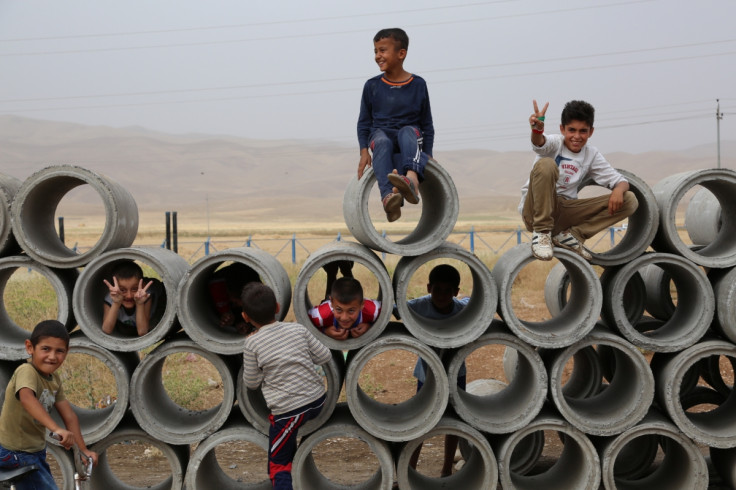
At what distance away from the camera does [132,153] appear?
153 metres

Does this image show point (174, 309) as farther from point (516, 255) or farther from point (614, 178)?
point (614, 178)

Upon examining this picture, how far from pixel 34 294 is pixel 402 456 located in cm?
1138

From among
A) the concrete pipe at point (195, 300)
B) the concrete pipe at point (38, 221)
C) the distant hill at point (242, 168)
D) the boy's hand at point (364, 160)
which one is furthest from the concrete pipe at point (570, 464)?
the distant hill at point (242, 168)

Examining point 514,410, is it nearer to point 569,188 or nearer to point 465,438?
point 465,438

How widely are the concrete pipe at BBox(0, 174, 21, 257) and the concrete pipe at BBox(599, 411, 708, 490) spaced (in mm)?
4320

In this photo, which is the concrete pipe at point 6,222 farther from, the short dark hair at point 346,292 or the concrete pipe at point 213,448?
the short dark hair at point 346,292

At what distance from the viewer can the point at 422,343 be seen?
4.77m

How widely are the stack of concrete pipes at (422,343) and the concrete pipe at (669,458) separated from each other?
1 centimetres

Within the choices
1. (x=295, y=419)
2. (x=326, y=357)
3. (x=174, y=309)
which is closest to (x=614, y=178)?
(x=326, y=357)

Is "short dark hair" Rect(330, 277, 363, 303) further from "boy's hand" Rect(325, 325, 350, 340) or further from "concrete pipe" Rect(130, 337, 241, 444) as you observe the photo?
"concrete pipe" Rect(130, 337, 241, 444)

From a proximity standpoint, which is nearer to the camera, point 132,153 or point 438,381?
point 438,381

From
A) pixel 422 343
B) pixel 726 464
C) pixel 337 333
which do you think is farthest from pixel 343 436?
pixel 726 464

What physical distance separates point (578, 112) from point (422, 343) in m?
1.91

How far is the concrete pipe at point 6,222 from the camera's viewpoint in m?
4.92
